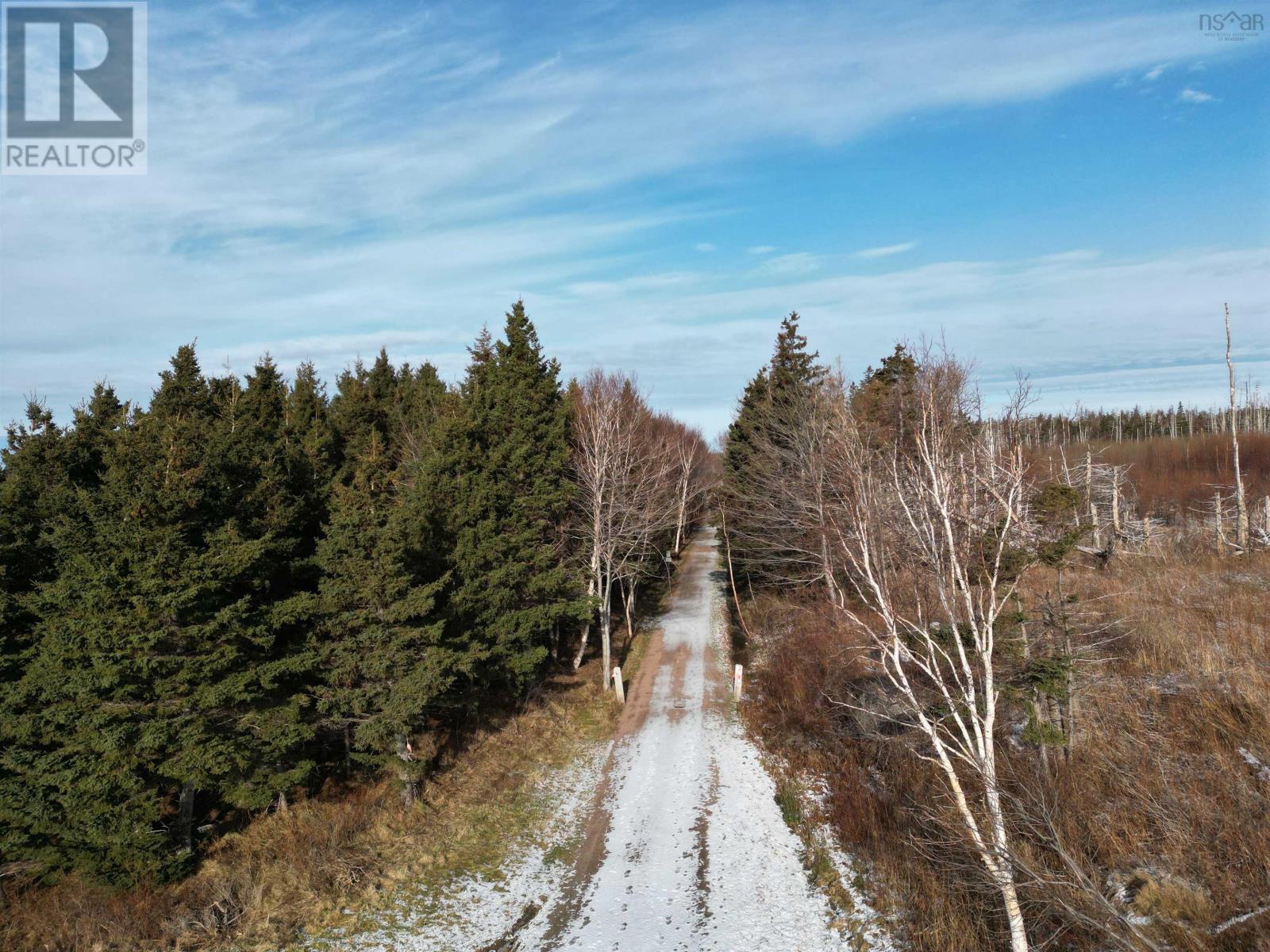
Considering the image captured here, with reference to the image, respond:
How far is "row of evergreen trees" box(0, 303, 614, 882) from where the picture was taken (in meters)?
11.6

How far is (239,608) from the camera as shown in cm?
1342

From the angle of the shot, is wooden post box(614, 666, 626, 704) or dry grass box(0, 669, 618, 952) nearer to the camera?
dry grass box(0, 669, 618, 952)

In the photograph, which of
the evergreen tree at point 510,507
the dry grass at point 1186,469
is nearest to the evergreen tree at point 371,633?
the evergreen tree at point 510,507

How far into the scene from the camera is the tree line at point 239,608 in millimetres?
11633

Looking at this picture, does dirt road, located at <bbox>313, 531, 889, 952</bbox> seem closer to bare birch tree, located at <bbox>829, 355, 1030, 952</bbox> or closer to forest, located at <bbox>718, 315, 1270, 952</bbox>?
forest, located at <bbox>718, 315, 1270, 952</bbox>

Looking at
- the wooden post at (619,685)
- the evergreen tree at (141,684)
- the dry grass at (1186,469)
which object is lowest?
the wooden post at (619,685)

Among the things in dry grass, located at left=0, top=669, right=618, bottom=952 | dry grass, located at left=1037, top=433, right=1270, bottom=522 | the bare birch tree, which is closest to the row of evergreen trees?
dry grass, located at left=0, top=669, right=618, bottom=952

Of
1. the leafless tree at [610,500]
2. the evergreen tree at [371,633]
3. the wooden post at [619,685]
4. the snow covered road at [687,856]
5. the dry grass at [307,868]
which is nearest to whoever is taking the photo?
the dry grass at [307,868]

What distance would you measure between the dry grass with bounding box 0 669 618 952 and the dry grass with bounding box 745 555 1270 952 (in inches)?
315

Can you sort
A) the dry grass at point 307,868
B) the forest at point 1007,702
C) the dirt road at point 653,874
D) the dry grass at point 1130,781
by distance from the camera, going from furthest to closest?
1. the dirt road at point 653,874
2. the dry grass at point 307,868
3. the dry grass at point 1130,781
4. the forest at point 1007,702

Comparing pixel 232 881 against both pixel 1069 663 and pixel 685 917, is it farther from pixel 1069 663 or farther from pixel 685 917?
pixel 1069 663

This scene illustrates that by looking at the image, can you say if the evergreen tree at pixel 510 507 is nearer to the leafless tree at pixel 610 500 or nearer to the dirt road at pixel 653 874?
the leafless tree at pixel 610 500

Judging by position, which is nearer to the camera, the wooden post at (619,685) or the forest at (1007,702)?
the forest at (1007,702)

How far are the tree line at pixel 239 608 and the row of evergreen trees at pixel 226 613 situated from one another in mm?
54
